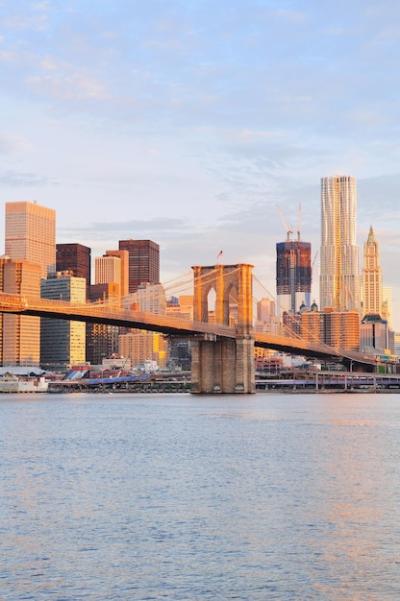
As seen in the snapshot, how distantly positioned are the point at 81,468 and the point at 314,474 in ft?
25.1

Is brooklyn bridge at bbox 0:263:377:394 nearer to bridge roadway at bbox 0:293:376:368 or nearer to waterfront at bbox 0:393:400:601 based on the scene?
bridge roadway at bbox 0:293:376:368

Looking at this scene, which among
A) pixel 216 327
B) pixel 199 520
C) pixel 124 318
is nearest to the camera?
pixel 199 520

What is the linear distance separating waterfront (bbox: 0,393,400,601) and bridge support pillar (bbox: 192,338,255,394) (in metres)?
60.6

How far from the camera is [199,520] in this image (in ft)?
80.0

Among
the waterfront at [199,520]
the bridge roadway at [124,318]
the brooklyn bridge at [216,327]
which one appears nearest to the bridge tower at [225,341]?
the brooklyn bridge at [216,327]

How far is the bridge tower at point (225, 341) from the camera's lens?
354 feet

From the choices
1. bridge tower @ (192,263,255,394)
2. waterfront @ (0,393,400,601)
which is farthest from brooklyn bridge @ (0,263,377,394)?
waterfront @ (0,393,400,601)

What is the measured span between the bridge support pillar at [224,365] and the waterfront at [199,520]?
60649 mm

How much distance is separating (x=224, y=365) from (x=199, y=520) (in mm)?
85115

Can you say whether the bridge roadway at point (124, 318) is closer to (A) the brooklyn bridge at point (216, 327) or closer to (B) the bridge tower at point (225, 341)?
(A) the brooklyn bridge at point (216, 327)

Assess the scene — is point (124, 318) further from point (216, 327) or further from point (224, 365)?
point (224, 365)

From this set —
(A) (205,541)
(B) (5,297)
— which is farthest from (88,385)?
(A) (205,541)

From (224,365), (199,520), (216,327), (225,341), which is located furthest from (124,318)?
(199,520)

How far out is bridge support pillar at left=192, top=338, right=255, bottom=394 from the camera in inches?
4227
